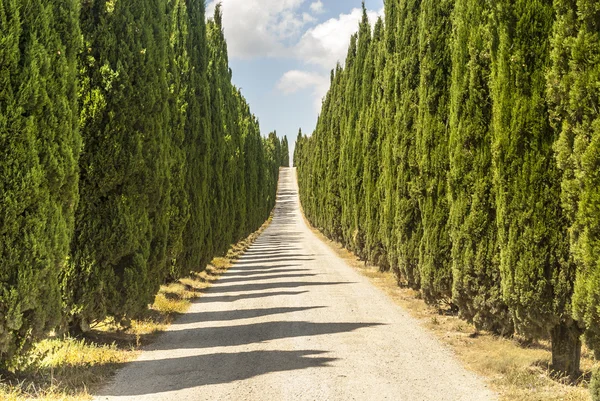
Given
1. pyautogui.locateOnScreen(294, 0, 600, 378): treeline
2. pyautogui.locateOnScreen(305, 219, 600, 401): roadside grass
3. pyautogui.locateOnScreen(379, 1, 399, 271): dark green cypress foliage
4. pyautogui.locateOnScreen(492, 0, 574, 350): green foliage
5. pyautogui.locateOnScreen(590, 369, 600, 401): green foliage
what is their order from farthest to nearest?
pyautogui.locateOnScreen(379, 1, 399, 271): dark green cypress foliage
pyautogui.locateOnScreen(492, 0, 574, 350): green foliage
pyautogui.locateOnScreen(305, 219, 600, 401): roadside grass
pyautogui.locateOnScreen(294, 0, 600, 378): treeline
pyautogui.locateOnScreen(590, 369, 600, 401): green foliage

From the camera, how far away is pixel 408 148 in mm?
11898

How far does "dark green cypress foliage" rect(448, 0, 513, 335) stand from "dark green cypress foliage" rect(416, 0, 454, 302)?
135 centimetres

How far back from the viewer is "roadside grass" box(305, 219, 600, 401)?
17.1 feet

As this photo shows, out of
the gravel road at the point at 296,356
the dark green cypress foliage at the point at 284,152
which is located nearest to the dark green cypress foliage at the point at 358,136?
the gravel road at the point at 296,356

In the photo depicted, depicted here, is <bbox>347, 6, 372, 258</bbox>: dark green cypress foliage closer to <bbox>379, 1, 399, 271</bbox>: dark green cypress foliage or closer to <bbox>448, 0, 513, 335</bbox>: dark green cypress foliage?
<bbox>379, 1, 399, 271</bbox>: dark green cypress foliage

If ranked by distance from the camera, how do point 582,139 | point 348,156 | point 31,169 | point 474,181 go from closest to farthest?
point 582,139, point 31,169, point 474,181, point 348,156

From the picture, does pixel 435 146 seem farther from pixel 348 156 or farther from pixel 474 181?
pixel 348 156

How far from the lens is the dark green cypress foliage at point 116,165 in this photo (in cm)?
709

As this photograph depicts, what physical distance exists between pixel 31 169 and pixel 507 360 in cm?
583

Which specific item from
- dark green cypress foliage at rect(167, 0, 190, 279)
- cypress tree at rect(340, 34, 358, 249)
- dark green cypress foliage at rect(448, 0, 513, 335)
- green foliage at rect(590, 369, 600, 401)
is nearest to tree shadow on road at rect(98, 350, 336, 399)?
dark green cypress foliage at rect(448, 0, 513, 335)

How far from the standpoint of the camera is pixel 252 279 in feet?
50.3

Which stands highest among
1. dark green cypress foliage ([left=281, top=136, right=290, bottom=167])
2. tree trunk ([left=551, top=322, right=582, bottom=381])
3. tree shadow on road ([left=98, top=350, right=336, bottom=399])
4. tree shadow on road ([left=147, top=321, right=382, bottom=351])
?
dark green cypress foliage ([left=281, top=136, right=290, bottom=167])

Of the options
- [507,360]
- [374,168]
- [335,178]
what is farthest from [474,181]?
[335,178]

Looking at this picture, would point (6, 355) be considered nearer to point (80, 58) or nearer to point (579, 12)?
point (80, 58)
